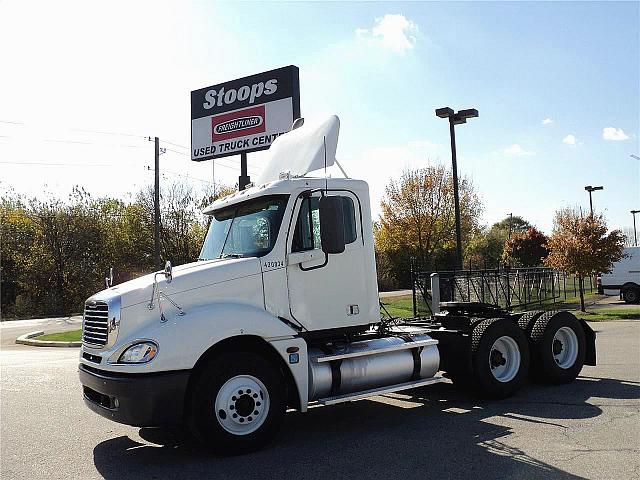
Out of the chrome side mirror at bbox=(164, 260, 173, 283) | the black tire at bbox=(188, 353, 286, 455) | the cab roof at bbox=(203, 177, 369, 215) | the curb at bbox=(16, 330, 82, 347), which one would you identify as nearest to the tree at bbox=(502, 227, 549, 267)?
A: the curb at bbox=(16, 330, 82, 347)

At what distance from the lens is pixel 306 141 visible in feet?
Answer: 25.6

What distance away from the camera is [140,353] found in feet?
18.4

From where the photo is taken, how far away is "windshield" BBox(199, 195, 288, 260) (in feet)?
22.1

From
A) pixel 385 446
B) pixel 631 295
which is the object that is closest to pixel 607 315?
pixel 631 295

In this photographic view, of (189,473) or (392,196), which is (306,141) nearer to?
(189,473)

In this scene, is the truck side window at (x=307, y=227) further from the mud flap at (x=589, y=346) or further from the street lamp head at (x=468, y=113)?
the street lamp head at (x=468, y=113)

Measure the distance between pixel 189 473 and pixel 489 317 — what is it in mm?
5153

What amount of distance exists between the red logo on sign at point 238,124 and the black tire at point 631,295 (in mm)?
19229

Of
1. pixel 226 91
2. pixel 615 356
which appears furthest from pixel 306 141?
pixel 226 91

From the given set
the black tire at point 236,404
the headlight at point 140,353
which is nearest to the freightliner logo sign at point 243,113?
the black tire at point 236,404

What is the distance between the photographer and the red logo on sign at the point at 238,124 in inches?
772

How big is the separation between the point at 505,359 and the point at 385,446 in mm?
3171

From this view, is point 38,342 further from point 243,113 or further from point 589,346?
point 589,346

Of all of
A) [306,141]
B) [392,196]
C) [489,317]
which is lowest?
[489,317]
